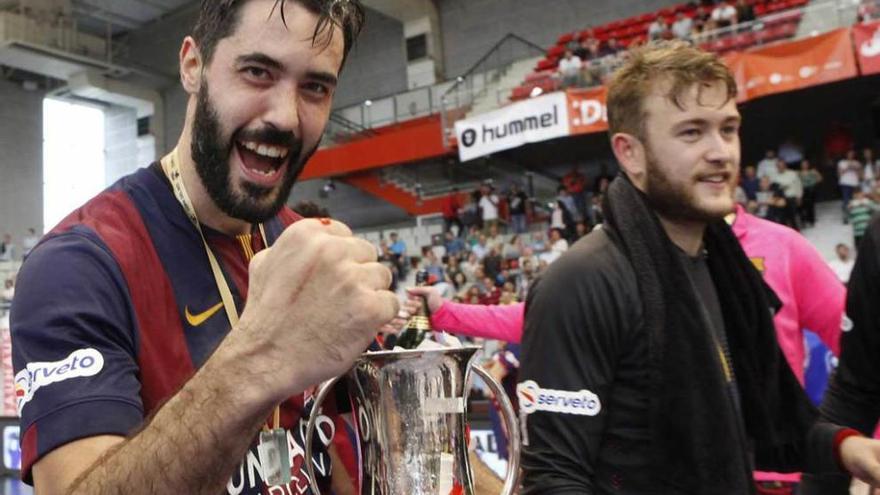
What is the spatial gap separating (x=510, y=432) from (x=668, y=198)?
1100 millimetres

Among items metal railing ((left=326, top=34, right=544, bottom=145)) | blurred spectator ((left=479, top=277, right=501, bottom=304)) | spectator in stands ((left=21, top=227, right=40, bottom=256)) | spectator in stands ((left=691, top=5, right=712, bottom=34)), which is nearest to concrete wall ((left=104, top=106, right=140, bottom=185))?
spectator in stands ((left=21, top=227, right=40, bottom=256))

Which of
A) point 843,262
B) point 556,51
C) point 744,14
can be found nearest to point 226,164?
point 843,262

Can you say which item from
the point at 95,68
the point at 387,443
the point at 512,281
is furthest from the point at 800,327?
the point at 95,68

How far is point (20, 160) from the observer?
20.7 m

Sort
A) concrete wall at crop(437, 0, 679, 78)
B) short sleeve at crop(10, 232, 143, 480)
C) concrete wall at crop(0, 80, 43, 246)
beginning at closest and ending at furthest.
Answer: short sleeve at crop(10, 232, 143, 480)
concrete wall at crop(437, 0, 679, 78)
concrete wall at crop(0, 80, 43, 246)

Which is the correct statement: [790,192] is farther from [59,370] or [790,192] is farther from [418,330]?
[59,370]

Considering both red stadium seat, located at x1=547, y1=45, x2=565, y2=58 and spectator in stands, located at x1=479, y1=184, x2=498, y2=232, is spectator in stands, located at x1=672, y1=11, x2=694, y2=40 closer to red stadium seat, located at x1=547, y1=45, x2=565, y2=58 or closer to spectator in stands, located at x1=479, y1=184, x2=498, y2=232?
red stadium seat, located at x1=547, y1=45, x2=565, y2=58

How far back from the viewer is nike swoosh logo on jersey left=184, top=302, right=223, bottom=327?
1.21 meters

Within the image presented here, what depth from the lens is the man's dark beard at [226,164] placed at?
1240mm

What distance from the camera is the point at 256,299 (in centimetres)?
84

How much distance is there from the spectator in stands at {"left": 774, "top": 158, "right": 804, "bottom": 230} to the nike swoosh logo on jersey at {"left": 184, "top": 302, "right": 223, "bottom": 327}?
11106mm

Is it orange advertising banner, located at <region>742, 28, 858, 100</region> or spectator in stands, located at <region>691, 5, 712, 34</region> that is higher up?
spectator in stands, located at <region>691, 5, 712, 34</region>

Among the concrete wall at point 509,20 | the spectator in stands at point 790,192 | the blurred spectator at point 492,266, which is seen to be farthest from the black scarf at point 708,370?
the concrete wall at point 509,20

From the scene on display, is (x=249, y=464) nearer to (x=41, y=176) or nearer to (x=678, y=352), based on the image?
(x=678, y=352)
